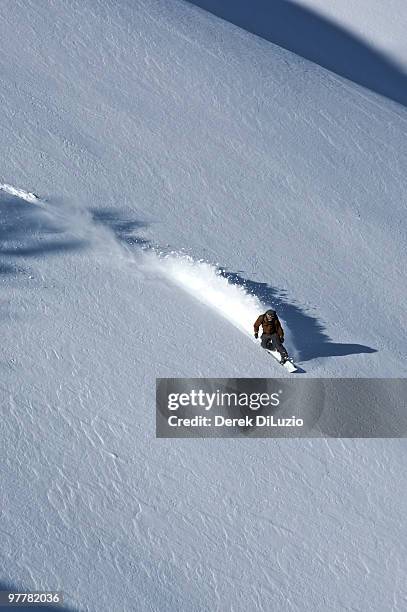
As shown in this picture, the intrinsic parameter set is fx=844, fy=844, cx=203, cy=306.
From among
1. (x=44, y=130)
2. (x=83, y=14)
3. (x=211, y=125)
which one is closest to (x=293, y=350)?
(x=211, y=125)

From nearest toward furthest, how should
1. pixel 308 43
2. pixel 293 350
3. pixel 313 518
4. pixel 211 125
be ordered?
pixel 313 518 → pixel 293 350 → pixel 211 125 → pixel 308 43

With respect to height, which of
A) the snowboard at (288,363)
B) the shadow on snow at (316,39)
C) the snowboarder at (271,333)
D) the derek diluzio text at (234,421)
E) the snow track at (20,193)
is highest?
the shadow on snow at (316,39)

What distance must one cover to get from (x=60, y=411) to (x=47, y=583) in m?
1.90

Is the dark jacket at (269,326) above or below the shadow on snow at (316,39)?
below

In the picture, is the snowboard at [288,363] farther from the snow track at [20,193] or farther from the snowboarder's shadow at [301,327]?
the snow track at [20,193]

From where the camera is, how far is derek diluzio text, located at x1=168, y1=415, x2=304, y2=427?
32.8 feet

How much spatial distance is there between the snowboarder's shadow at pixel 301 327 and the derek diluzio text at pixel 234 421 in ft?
2.68

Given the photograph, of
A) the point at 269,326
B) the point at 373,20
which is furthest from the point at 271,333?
the point at 373,20

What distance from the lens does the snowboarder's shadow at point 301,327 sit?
34.5 feet

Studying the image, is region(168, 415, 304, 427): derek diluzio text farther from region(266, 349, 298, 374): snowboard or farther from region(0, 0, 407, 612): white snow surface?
region(266, 349, 298, 374): snowboard

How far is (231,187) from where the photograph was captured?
11.8 metres

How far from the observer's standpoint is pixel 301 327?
10625 mm

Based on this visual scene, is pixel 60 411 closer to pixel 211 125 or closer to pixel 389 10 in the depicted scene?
pixel 211 125

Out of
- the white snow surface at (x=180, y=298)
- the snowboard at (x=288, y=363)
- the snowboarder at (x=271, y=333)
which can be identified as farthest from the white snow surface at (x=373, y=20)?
the snowboard at (x=288, y=363)
